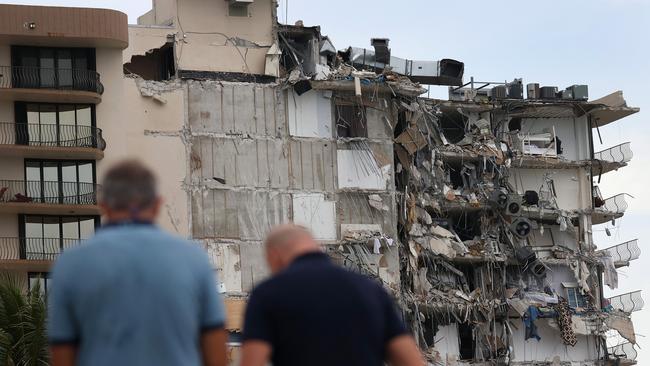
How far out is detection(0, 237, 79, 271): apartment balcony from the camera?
68812 millimetres

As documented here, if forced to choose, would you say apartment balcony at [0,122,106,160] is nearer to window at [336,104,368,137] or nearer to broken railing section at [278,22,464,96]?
broken railing section at [278,22,464,96]

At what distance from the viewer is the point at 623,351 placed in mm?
84438

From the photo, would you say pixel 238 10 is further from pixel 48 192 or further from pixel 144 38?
pixel 48 192

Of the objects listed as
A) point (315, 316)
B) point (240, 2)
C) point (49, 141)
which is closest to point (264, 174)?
point (240, 2)

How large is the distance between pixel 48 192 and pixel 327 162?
41.9 feet

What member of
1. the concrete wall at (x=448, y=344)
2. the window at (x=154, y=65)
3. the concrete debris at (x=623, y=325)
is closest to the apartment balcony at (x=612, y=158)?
the concrete debris at (x=623, y=325)

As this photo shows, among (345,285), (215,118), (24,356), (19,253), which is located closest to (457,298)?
(215,118)

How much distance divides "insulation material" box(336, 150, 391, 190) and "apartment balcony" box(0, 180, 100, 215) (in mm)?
11360

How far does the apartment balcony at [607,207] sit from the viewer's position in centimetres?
8662

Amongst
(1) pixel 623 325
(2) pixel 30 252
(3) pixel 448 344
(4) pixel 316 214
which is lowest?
(3) pixel 448 344

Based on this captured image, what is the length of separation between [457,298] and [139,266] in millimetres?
69588

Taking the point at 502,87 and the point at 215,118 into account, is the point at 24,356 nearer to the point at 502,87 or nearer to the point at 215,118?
the point at 215,118

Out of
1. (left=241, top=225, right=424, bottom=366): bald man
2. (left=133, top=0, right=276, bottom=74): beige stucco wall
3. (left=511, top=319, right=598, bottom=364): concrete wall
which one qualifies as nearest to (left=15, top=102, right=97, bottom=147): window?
(left=133, top=0, right=276, bottom=74): beige stucco wall

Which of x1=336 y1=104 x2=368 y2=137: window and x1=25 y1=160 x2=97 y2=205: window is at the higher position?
x1=336 y1=104 x2=368 y2=137: window
